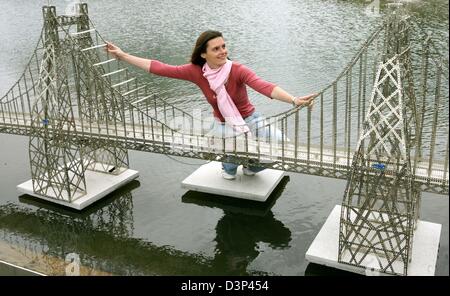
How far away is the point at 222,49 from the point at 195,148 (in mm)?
2710

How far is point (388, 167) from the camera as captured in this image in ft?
38.4

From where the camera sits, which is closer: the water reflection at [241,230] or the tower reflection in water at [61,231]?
the water reflection at [241,230]

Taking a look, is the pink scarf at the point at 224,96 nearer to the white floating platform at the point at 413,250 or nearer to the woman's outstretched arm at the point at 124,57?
the woman's outstretched arm at the point at 124,57

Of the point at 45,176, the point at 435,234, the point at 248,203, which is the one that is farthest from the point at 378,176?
the point at 45,176

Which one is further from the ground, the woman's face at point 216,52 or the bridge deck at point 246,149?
the woman's face at point 216,52

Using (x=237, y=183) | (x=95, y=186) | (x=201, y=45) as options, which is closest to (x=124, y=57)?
(x=201, y=45)

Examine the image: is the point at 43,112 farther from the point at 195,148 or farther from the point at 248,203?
the point at 248,203

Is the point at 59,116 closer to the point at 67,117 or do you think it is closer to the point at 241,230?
the point at 67,117

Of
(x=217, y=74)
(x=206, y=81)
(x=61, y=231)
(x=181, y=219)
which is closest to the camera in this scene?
(x=217, y=74)

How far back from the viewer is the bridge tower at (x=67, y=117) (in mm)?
15055

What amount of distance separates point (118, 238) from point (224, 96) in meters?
5.08

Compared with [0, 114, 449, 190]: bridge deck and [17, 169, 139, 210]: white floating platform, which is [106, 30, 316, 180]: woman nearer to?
[0, 114, 449, 190]: bridge deck

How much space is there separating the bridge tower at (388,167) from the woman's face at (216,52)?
3.68 metres

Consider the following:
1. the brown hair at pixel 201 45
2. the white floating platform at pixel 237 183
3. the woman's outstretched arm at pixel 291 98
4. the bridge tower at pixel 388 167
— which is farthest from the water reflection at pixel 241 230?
the brown hair at pixel 201 45
